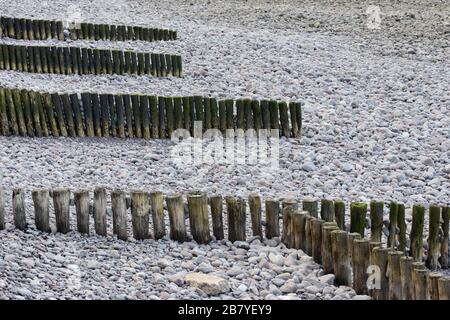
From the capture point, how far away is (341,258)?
26.7ft

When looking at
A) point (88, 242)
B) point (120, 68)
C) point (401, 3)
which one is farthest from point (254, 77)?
point (401, 3)

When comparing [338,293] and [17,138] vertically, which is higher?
[17,138]

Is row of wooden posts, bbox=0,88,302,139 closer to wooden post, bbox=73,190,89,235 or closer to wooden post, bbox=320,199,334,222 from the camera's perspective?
wooden post, bbox=73,190,89,235

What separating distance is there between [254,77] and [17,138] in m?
6.05

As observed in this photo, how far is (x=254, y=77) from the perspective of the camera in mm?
18109

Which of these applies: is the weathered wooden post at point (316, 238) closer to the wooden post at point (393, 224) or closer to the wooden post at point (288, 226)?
the wooden post at point (288, 226)

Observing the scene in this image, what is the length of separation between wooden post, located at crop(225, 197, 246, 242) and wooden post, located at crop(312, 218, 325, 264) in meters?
0.88

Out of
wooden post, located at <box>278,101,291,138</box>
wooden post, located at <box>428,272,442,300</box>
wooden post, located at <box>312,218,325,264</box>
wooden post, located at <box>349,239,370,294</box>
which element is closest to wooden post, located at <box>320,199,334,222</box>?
wooden post, located at <box>312,218,325,264</box>

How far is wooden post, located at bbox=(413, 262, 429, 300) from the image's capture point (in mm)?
7156

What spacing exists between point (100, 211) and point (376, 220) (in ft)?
9.00

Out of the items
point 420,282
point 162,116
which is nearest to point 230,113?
point 162,116

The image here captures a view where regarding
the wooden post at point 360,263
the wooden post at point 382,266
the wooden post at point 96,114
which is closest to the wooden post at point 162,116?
the wooden post at point 96,114

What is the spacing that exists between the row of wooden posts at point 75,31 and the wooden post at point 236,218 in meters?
12.9
